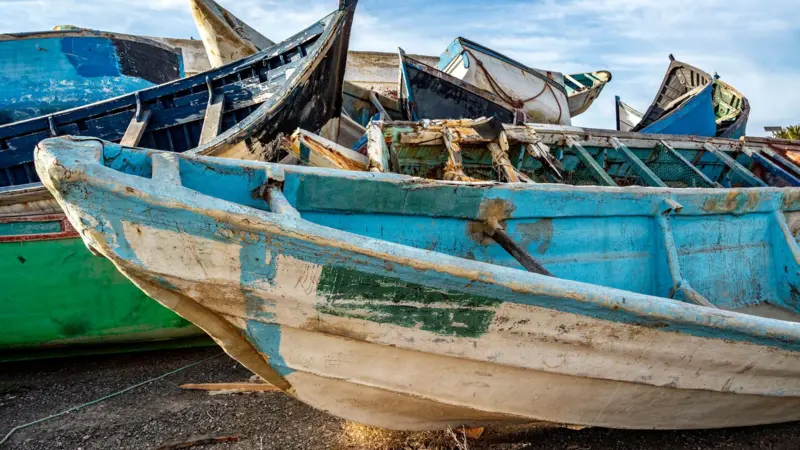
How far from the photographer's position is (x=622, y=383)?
2.42m

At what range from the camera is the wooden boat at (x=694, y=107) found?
6967 millimetres

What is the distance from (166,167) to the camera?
2127 millimetres

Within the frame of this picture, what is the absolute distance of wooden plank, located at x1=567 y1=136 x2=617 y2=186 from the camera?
423 cm

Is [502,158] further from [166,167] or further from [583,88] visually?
[583,88]

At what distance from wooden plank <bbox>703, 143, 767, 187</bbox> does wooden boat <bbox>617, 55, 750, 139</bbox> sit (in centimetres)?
170

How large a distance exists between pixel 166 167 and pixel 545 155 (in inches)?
127

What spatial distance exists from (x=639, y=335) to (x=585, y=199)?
3.22ft

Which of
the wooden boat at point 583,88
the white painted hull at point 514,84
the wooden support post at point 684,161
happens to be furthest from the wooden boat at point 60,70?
the wooden boat at point 583,88

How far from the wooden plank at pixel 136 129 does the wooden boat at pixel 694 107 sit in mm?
6221

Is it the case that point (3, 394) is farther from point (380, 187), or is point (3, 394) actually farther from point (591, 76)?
point (591, 76)

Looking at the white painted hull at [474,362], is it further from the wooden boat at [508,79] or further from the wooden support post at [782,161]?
the wooden boat at [508,79]

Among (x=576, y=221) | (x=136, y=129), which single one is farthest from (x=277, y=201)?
(x=136, y=129)

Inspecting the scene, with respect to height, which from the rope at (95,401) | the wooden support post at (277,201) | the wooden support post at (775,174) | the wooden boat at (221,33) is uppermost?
the wooden boat at (221,33)

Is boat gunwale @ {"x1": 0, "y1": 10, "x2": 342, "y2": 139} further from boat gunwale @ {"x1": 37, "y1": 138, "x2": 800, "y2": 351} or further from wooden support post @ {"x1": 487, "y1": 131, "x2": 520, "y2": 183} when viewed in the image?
boat gunwale @ {"x1": 37, "y1": 138, "x2": 800, "y2": 351}
